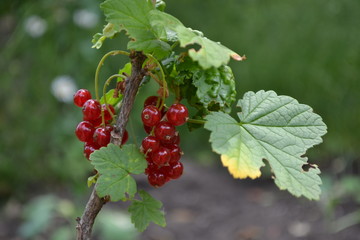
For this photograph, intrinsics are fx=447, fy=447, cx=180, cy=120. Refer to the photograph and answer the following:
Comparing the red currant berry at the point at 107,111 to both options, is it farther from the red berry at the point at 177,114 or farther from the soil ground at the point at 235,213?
the soil ground at the point at 235,213

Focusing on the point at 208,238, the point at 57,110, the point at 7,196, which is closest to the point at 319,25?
the point at 208,238

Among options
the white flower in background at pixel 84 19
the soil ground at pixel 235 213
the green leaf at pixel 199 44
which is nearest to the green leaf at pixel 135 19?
the green leaf at pixel 199 44

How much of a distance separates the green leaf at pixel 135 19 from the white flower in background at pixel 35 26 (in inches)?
97.1

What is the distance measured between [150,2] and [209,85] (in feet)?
0.52

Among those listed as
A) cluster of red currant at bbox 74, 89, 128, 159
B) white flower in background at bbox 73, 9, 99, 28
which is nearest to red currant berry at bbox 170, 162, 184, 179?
cluster of red currant at bbox 74, 89, 128, 159

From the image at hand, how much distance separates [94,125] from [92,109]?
0.05 metres

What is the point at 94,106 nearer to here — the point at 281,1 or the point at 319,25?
the point at 319,25

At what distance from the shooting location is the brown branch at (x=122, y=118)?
701 mm

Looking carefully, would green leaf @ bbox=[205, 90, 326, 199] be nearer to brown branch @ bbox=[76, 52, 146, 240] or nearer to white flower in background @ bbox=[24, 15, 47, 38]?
brown branch @ bbox=[76, 52, 146, 240]

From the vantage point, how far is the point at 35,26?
Answer: 9.99ft

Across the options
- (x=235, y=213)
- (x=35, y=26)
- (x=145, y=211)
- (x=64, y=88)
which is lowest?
(x=145, y=211)

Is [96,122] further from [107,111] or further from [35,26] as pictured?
[35,26]

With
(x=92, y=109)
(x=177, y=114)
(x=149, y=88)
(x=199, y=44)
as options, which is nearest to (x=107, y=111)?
(x=92, y=109)

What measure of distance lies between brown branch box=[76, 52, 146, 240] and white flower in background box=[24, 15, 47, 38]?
97.5 inches
